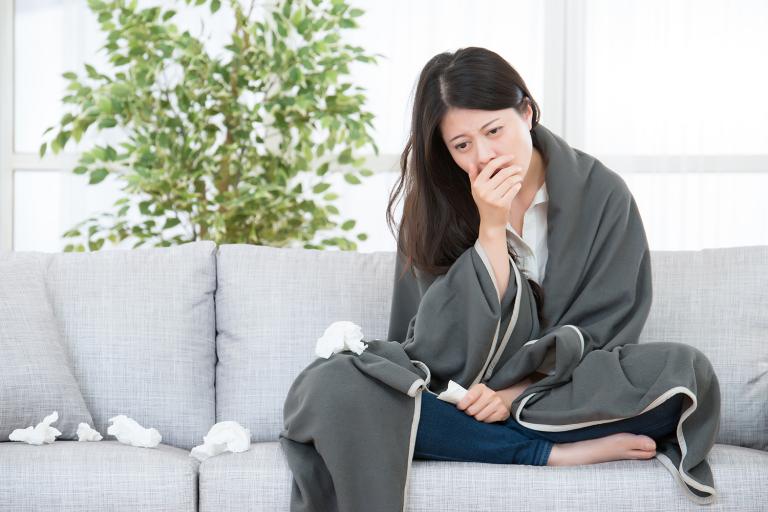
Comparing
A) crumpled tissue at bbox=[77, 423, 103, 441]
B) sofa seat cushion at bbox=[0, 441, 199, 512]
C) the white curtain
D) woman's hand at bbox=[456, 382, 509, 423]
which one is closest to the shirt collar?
woman's hand at bbox=[456, 382, 509, 423]

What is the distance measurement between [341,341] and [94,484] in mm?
549

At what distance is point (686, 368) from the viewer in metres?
1.69

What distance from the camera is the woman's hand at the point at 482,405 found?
5.95 ft

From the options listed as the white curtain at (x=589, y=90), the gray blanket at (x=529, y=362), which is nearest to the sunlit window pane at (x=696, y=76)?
the white curtain at (x=589, y=90)

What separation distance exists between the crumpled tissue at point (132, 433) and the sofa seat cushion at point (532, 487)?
30 centimetres

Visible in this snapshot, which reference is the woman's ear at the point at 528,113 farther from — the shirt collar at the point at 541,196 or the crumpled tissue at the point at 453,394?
the crumpled tissue at the point at 453,394

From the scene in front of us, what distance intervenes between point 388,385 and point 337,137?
1.50m

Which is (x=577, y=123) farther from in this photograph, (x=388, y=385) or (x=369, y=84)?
(x=388, y=385)

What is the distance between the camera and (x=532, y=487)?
1674mm

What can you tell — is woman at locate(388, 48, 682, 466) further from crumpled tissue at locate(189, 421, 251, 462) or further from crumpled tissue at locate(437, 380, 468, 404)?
crumpled tissue at locate(189, 421, 251, 462)

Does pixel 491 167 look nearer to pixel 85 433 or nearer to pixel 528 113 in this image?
pixel 528 113

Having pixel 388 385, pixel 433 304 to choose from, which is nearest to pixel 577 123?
pixel 433 304

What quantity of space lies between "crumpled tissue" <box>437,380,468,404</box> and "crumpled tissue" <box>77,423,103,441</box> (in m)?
0.80

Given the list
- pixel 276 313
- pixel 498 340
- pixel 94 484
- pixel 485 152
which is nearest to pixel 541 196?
pixel 485 152
